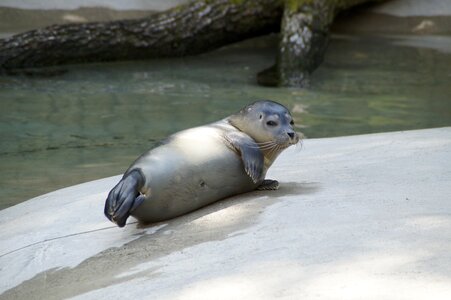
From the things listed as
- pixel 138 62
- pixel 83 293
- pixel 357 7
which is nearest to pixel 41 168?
pixel 83 293

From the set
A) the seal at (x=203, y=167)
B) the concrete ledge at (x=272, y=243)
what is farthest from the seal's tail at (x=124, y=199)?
the concrete ledge at (x=272, y=243)

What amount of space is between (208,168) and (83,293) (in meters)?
0.89

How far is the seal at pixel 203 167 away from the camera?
130 inches

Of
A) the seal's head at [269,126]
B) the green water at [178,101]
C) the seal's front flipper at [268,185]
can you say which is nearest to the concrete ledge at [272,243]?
the seal's front flipper at [268,185]

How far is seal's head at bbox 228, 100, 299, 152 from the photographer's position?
11.9ft

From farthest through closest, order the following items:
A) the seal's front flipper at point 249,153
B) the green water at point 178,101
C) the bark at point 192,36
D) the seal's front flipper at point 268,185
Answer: the bark at point 192,36, the green water at point 178,101, the seal's front flipper at point 268,185, the seal's front flipper at point 249,153

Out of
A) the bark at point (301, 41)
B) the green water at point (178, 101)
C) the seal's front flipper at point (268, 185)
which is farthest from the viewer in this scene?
the bark at point (301, 41)

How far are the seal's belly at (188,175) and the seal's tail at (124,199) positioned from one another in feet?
0.22

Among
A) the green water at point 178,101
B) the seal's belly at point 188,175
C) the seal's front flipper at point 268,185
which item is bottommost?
the green water at point 178,101

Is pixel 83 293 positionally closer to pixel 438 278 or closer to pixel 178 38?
pixel 438 278

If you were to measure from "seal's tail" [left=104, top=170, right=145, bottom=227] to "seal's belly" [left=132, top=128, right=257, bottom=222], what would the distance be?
0.07 metres

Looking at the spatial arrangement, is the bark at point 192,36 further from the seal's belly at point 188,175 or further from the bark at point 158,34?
the seal's belly at point 188,175

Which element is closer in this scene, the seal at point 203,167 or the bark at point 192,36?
the seal at point 203,167

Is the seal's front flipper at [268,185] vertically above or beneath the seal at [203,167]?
beneath
